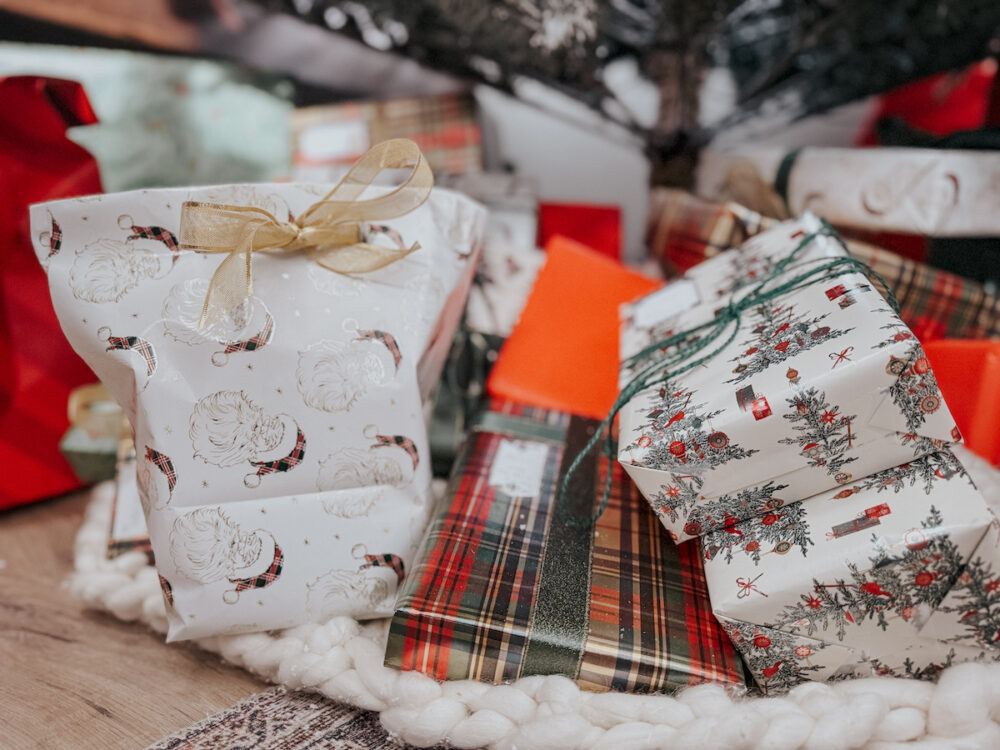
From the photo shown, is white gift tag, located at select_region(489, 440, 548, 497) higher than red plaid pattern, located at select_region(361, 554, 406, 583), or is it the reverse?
white gift tag, located at select_region(489, 440, 548, 497)

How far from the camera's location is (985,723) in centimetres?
44

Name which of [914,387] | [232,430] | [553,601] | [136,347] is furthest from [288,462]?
[914,387]

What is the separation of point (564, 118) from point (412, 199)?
70 cm

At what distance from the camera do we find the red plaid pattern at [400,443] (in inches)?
23.1

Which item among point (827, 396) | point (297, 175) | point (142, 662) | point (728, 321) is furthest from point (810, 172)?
point (142, 662)

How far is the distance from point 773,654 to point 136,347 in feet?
1.86

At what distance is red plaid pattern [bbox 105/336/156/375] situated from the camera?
0.53m

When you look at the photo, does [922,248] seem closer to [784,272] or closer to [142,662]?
[784,272]

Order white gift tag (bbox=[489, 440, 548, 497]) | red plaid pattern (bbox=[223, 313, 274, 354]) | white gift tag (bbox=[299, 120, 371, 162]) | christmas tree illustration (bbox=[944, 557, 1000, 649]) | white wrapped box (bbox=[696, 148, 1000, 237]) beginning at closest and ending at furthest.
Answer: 1. christmas tree illustration (bbox=[944, 557, 1000, 649])
2. red plaid pattern (bbox=[223, 313, 274, 354])
3. white gift tag (bbox=[489, 440, 548, 497])
4. white wrapped box (bbox=[696, 148, 1000, 237])
5. white gift tag (bbox=[299, 120, 371, 162])

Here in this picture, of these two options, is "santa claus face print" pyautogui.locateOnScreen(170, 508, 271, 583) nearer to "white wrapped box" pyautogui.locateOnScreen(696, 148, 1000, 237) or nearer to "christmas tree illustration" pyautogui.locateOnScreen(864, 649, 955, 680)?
"christmas tree illustration" pyautogui.locateOnScreen(864, 649, 955, 680)

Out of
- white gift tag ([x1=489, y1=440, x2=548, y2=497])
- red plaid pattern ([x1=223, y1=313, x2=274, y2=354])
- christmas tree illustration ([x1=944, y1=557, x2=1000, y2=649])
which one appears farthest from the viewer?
Answer: white gift tag ([x1=489, y1=440, x2=548, y2=497])

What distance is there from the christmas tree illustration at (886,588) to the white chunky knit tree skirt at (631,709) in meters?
0.05

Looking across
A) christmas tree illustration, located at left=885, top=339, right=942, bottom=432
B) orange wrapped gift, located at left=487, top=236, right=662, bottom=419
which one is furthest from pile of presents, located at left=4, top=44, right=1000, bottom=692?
orange wrapped gift, located at left=487, top=236, right=662, bottom=419

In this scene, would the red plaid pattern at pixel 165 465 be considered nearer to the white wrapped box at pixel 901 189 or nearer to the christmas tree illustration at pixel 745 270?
the christmas tree illustration at pixel 745 270
